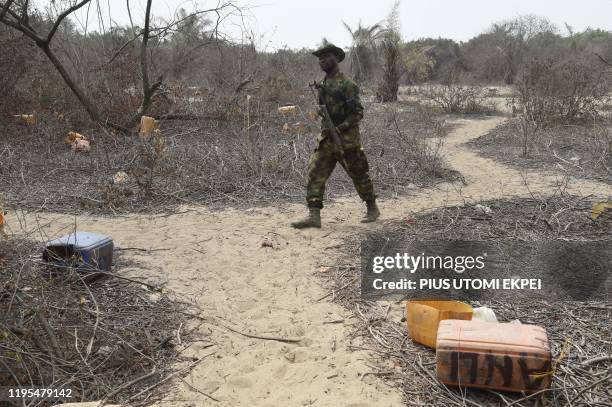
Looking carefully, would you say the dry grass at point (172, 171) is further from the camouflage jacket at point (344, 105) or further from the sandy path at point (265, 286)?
the camouflage jacket at point (344, 105)

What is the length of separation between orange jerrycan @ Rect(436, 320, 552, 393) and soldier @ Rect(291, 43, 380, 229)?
97.5 inches

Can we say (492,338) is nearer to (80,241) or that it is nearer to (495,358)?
(495,358)

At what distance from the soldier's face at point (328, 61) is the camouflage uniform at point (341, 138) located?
0.10 metres

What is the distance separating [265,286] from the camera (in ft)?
11.5

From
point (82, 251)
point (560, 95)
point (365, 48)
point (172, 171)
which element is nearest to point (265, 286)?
point (82, 251)

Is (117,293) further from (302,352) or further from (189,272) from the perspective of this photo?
(302,352)

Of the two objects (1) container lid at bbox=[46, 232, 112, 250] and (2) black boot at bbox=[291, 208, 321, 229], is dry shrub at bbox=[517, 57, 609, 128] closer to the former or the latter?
(2) black boot at bbox=[291, 208, 321, 229]

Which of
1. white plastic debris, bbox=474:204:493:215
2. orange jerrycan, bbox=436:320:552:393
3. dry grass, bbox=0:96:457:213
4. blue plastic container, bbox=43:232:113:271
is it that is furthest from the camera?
dry grass, bbox=0:96:457:213

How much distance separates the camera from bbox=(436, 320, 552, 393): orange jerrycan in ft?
6.92

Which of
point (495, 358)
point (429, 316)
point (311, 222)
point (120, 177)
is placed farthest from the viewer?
point (120, 177)

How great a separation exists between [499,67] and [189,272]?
23.1 m

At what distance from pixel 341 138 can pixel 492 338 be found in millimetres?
2592

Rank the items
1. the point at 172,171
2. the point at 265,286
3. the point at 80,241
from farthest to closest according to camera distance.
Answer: the point at 172,171
the point at 265,286
the point at 80,241

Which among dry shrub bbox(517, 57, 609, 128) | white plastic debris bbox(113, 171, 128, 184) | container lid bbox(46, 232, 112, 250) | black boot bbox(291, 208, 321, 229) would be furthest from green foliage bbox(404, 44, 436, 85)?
container lid bbox(46, 232, 112, 250)
